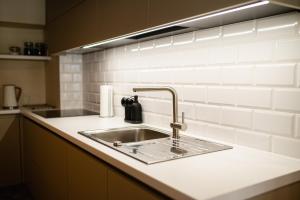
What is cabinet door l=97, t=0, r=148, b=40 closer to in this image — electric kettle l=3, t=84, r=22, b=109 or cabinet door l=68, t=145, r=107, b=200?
cabinet door l=68, t=145, r=107, b=200

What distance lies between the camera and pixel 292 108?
4.09 ft

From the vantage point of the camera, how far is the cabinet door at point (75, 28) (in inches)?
84.6

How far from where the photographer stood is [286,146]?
4.18 feet

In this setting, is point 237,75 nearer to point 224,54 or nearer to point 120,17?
point 224,54

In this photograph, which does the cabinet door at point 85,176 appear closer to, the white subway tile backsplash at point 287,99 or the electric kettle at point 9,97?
the white subway tile backsplash at point 287,99

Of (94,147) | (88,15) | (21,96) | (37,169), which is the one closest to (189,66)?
(94,147)

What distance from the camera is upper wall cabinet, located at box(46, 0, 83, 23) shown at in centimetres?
262

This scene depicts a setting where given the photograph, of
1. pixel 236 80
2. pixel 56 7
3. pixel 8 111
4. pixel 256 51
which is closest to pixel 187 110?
pixel 236 80

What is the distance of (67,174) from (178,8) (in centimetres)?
123

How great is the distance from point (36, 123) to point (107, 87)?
2.29ft

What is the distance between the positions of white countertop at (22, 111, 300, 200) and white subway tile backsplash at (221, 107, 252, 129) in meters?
0.12

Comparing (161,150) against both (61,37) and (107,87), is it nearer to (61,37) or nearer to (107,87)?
(107,87)

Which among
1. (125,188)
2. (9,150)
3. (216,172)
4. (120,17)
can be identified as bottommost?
(9,150)

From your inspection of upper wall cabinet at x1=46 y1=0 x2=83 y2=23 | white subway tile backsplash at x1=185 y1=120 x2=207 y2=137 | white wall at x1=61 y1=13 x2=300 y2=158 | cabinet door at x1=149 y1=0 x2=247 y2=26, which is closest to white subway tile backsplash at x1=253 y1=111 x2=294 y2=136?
white wall at x1=61 y1=13 x2=300 y2=158
